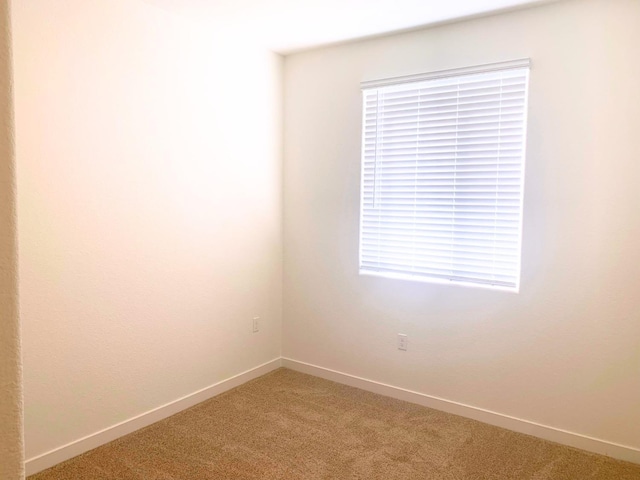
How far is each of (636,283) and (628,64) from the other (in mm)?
1161

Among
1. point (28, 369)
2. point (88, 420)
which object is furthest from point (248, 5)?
point (88, 420)

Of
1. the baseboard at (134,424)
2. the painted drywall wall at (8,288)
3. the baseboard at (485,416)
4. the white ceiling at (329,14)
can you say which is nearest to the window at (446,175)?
the white ceiling at (329,14)

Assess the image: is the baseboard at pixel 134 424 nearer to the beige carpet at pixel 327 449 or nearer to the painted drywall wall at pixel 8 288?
the beige carpet at pixel 327 449

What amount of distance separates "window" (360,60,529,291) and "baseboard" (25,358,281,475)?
129 cm

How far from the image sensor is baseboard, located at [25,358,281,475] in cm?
238

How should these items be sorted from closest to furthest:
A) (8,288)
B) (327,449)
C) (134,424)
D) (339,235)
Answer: (8,288) → (327,449) → (134,424) → (339,235)

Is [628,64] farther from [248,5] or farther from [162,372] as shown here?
[162,372]

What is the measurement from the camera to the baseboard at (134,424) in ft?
7.80

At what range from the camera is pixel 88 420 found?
257 centimetres

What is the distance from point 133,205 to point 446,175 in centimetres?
197

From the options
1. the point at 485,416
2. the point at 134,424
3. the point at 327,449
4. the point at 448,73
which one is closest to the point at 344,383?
the point at 327,449

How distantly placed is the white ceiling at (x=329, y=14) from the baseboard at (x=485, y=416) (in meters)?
2.48

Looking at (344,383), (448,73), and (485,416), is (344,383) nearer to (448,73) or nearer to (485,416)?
(485,416)

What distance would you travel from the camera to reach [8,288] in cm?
63
